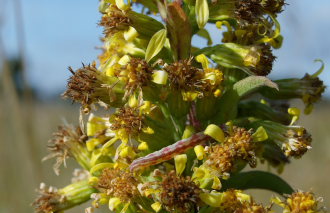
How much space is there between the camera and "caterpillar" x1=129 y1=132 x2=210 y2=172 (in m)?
2.73

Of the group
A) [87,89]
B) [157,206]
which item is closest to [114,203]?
[157,206]

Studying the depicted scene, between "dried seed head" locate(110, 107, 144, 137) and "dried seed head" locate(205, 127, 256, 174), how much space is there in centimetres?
44

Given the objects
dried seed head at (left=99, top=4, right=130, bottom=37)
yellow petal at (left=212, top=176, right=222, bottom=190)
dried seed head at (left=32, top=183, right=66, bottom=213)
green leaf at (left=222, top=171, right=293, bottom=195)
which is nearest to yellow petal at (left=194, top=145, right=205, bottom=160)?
yellow petal at (left=212, top=176, right=222, bottom=190)

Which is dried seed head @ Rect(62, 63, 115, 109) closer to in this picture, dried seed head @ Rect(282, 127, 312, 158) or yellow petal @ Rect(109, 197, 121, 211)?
yellow petal @ Rect(109, 197, 121, 211)

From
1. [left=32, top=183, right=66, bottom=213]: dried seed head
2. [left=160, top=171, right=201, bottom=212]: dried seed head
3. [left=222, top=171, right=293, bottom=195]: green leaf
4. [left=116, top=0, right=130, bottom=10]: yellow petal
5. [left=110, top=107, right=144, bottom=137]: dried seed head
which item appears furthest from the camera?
[left=32, top=183, right=66, bottom=213]: dried seed head

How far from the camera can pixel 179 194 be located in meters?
2.59

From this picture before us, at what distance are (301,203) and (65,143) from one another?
172 cm

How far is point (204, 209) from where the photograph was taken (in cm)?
275

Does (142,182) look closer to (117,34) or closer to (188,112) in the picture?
(188,112)

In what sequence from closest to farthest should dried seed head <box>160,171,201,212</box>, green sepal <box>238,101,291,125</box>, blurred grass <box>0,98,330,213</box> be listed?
dried seed head <box>160,171,201,212</box> < green sepal <box>238,101,291,125</box> < blurred grass <box>0,98,330,213</box>

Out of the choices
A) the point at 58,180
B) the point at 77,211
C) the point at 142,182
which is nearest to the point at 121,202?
the point at 142,182

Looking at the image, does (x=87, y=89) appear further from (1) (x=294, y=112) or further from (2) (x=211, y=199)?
(1) (x=294, y=112)

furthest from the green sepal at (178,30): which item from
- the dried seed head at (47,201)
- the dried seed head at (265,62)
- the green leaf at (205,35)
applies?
the dried seed head at (47,201)

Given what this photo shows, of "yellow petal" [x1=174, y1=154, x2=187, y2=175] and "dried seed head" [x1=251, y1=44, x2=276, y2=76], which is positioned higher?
"dried seed head" [x1=251, y1=44, x2=276, y2=76]
